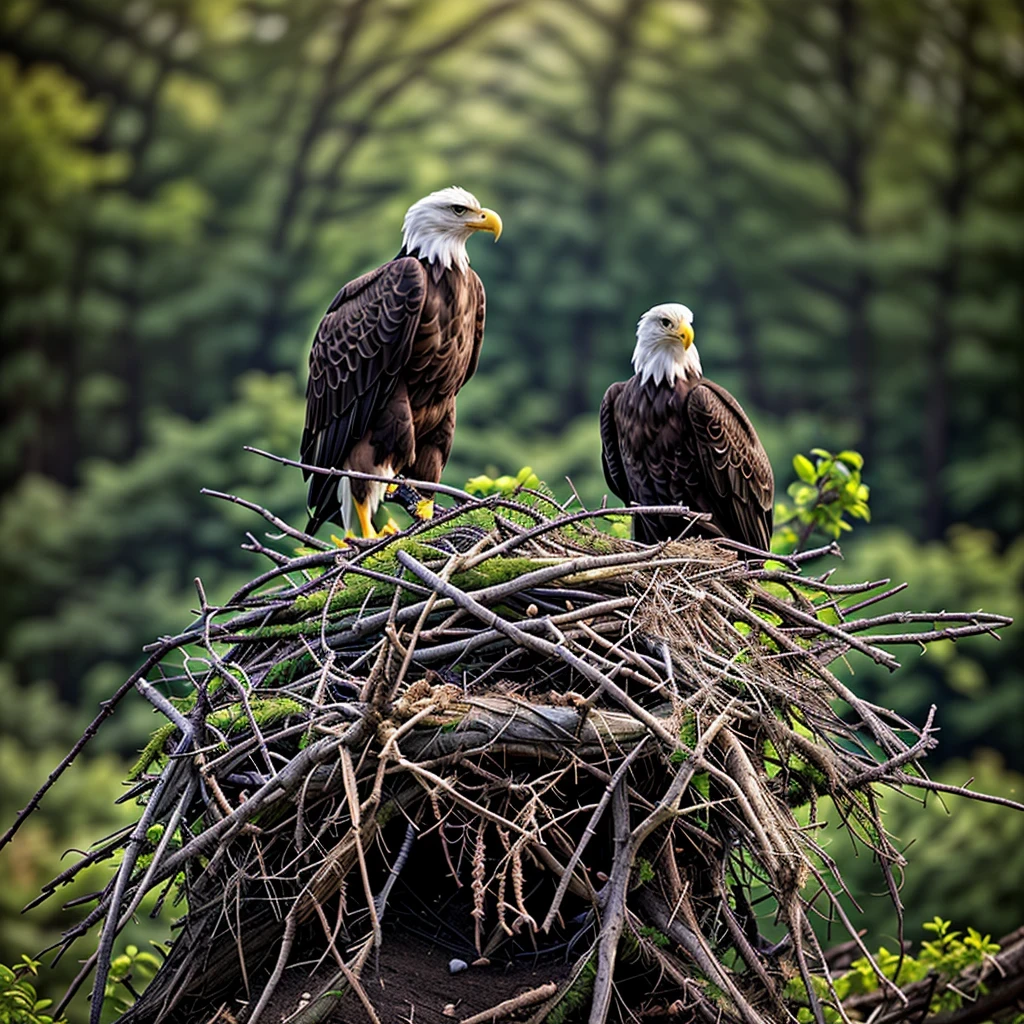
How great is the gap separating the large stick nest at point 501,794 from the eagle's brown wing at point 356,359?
1575mm

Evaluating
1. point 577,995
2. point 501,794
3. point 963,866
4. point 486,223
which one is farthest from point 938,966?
point 963,866

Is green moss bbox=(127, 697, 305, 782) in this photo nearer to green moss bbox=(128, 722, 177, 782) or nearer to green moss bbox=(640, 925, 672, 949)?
green moss bbox=(128, 722, 177, 782)

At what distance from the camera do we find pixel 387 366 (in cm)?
505

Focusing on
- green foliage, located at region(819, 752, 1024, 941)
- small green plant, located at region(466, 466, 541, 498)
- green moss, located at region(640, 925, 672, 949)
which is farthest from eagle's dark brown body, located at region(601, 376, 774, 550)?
green foliage, located at region(819, 752, 1024, 941)

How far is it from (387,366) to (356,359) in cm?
15

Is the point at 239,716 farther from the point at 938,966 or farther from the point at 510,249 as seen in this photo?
the point at 510,249

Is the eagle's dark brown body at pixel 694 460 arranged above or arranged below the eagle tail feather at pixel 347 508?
above

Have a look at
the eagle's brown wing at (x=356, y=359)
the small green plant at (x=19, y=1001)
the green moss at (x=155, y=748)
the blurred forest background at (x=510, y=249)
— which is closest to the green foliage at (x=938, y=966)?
the green moss at (x=155, y=748)

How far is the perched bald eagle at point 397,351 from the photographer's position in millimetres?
5062

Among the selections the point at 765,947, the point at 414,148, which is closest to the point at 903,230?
the point at 414,148

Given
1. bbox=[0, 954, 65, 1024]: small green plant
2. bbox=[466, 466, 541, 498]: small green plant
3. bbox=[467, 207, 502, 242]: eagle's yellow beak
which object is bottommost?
bbox=[0, 954, 65, 1024]: small green plant

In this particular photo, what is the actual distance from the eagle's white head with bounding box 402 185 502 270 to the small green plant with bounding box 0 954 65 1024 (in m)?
2.79

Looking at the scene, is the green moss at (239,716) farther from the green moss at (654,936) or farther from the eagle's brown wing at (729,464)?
the eagle's brown wing at (729,464)

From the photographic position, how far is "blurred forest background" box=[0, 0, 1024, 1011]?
16.0m
